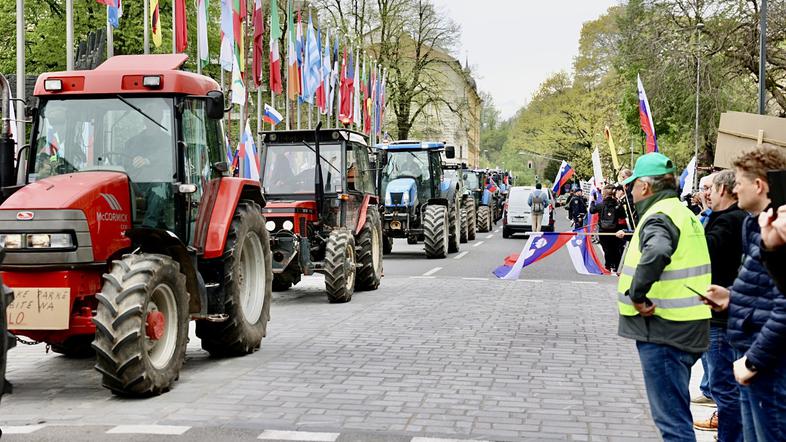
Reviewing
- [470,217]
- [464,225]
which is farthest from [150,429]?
[470,217]

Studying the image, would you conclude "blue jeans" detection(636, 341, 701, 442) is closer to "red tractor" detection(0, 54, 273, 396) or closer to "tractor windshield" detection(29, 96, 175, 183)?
"red tractor" detection(0, 54, 273, 396)

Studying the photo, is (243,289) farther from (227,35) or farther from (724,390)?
(227,35)

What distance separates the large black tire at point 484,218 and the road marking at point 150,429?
35442mm

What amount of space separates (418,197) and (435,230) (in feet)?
5.15

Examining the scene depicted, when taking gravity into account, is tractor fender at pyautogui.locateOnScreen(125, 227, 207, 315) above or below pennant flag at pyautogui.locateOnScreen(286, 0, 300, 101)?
below

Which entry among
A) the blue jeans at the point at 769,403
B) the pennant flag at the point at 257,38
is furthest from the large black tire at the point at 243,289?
the pennant flag at the point at 257,38

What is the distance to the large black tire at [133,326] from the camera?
7.08m

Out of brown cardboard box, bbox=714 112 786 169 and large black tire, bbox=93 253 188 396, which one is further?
brown cardboard box, bbox=714 112 786 169

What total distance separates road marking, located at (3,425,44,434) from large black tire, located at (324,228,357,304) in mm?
7738

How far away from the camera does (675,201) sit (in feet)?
17.4

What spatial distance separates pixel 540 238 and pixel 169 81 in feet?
18.3

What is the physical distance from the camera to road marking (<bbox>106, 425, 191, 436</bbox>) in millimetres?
6266

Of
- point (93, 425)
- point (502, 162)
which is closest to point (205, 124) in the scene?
point (93, 425)

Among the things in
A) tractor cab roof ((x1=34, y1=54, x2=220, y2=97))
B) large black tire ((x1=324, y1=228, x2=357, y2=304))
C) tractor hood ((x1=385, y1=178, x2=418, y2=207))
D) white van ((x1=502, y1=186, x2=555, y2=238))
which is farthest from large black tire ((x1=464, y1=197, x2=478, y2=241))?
tractor cab roof ((x1=34, y1=54, x2=220, y2=97))
